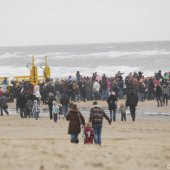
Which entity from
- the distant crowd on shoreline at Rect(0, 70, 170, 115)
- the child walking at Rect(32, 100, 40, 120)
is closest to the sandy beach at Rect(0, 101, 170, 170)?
the child walking at Rect(32, 100, 40, 120)

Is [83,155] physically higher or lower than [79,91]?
lower

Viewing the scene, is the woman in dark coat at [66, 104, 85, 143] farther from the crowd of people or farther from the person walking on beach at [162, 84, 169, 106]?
the person walking on beach at [162, 84, 169, 106]

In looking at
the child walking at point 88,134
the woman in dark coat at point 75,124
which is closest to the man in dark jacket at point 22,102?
the woman in dark coat at point 75,124

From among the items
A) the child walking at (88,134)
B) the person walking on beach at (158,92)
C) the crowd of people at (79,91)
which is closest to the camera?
the child walking at (88,134)

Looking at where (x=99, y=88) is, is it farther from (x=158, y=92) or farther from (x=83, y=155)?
(x=83, y=155)

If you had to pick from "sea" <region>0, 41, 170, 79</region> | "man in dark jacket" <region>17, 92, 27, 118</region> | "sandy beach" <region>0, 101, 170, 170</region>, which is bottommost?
"sandy beach" <region>0, 101, 170, 170</region>

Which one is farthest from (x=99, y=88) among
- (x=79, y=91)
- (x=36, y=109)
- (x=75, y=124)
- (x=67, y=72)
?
(x=67, y=72)

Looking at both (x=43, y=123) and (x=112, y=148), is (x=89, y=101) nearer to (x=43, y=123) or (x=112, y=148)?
(x=43, y=123)

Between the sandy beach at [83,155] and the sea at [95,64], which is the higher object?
the sea at [95,64]

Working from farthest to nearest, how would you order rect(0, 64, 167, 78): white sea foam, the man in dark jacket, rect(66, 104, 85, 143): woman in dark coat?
rect(0, 64, 167, 78): white sea foam → the man in dark jacket → rect(66, 104, 85, 143): woman in dark coat

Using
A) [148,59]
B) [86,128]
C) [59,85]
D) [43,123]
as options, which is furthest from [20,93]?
[148,59]

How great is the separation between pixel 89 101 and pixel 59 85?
6.02 feet

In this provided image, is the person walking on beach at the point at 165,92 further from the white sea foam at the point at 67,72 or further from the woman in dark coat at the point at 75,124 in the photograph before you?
the white sea foam at the point at 67,72

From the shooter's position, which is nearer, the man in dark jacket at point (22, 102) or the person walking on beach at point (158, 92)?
the man in dark jacket at point (22, 102)
